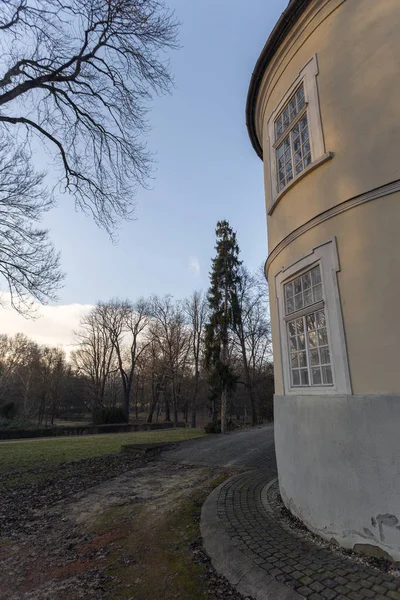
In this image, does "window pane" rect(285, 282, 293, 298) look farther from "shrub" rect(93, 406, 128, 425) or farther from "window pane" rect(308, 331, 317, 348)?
"shrub" rect(93, 406, 128, 425)

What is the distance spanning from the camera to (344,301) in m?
4.38

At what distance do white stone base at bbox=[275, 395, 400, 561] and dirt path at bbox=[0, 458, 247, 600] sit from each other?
1.50m

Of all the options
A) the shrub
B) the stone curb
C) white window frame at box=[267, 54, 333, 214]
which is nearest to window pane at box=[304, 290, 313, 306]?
white window frame at box=[267, 54, 333, 214]

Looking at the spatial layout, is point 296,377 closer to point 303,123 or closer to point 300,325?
point 300,325

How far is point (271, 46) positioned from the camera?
6328mm

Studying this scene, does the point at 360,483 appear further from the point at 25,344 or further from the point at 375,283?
the point at 25,344

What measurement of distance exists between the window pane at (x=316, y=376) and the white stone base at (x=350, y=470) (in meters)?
0.25

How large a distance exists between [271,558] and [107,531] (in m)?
2.51

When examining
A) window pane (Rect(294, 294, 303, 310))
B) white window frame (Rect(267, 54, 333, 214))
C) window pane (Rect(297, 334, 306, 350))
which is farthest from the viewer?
window pane (Rect(294, 294, 303, 310))

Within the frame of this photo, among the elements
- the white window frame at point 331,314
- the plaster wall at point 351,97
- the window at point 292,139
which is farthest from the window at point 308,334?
the window at point 292,139

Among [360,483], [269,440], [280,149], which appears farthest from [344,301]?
[269,440]

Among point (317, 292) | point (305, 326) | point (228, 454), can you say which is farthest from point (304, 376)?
point (228, 454)

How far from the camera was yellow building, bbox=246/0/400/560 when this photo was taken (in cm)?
385

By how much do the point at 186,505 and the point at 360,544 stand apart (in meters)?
3.12
